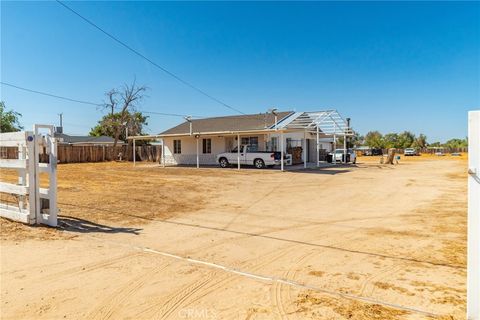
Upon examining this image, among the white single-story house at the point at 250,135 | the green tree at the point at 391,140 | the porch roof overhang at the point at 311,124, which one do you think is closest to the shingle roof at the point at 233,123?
the white single-story house at the point at 250,135

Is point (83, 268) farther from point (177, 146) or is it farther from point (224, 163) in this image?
point (177, 146)

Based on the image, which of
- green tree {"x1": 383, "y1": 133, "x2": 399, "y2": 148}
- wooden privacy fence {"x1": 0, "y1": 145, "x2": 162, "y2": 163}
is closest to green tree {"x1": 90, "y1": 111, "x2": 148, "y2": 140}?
wooden privacy fence {"x1": 0, "y1": 145, "x2": 162, "y2": 163}

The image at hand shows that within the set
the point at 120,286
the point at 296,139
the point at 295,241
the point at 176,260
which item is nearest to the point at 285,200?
the point at 295,241

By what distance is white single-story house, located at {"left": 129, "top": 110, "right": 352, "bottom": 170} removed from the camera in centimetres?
2348

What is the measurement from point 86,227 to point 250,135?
19.5 meters

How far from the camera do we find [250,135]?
25.1 m

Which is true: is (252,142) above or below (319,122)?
below

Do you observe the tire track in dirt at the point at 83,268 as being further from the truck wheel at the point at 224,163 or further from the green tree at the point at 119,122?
the green tree at the point at 119,122

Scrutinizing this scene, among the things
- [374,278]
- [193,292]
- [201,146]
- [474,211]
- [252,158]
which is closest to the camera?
[474,211]

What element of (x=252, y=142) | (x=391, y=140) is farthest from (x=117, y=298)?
(x=391, y=140)

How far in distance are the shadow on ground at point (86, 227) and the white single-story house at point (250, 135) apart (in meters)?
15.7

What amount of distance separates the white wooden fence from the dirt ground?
0.31m

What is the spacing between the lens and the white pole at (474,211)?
7.94 ft

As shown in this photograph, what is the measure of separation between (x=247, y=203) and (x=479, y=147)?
23.5ft
